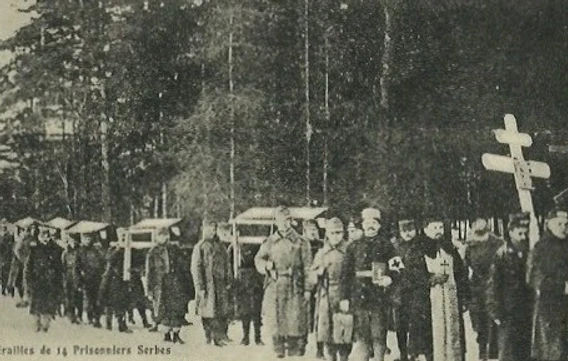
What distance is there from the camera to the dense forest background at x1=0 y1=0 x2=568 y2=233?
4160 millimetres

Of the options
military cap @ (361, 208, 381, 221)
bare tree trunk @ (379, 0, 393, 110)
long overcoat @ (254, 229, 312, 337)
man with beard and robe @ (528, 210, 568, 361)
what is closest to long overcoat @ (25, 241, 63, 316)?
long overcoat @ (254, 229, 312, 337)

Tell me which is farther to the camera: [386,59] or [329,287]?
[386,59]

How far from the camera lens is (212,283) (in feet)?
13.6

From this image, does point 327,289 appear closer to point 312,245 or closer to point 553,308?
point 312,245

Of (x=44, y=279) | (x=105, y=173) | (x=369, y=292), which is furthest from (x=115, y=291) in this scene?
(x=369, y=292)

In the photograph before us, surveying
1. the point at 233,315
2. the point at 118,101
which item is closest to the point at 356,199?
the point at 233,315

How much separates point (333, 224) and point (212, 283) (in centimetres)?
62

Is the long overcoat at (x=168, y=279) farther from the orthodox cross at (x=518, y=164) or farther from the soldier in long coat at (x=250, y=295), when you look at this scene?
the orthodox cross at (x=518, y=164)

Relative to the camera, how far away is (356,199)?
4.21 metres

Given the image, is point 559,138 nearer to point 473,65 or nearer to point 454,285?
point 473,65

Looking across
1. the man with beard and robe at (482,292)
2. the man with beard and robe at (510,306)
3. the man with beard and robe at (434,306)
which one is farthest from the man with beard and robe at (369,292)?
the man with beard and robe at (510,306)

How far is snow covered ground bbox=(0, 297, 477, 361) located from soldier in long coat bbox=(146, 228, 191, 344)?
0.20 ft

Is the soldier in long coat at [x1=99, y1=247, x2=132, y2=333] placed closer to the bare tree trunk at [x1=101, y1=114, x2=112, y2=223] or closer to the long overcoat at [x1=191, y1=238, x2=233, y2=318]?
the bare tree trunk at [x1=101, y1=114, x2=112, y2=223]

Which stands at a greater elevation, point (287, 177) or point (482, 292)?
point (287, 177)
